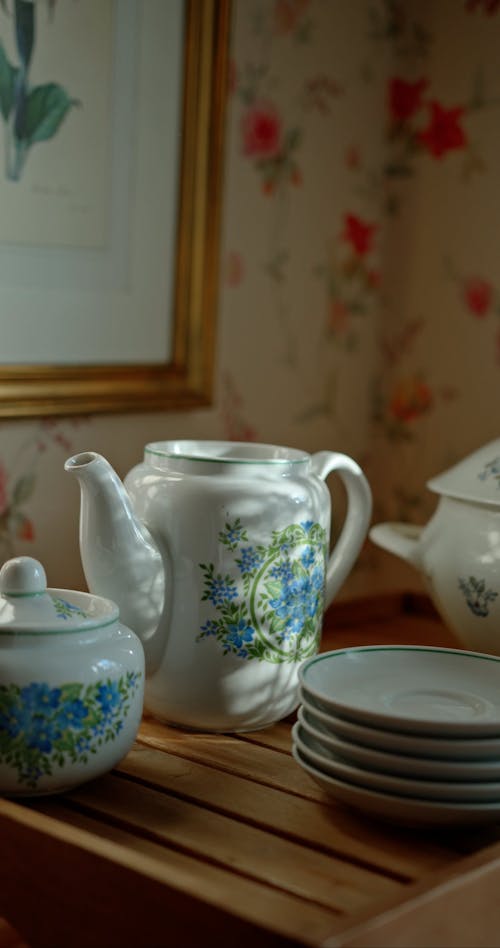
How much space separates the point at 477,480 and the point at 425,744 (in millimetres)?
330

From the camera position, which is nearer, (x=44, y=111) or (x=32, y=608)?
(x=32, y=608)

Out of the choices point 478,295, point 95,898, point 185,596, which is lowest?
point 95,898

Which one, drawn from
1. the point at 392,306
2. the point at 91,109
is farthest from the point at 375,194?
the point at 91,109

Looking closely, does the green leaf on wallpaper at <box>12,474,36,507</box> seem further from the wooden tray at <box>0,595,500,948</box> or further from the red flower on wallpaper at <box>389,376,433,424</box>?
the red flower on wallpaper at <box>389,376,433,424</box>

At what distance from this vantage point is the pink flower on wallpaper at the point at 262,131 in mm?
1264

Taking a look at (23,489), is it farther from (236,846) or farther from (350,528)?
(236,846)

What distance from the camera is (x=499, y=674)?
0.82 metres

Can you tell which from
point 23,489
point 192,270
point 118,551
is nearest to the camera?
point 118,551

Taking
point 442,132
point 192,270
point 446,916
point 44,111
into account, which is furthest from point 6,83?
point 446,916

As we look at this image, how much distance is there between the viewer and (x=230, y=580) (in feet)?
2.64

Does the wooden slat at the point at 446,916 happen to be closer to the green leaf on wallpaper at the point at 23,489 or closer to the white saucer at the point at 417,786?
the white saucer at the point at 417,786

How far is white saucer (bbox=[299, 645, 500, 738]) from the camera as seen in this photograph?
2.48ft

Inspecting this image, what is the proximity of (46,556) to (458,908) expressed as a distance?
619 mm

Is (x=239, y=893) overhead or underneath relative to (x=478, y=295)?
underneath
